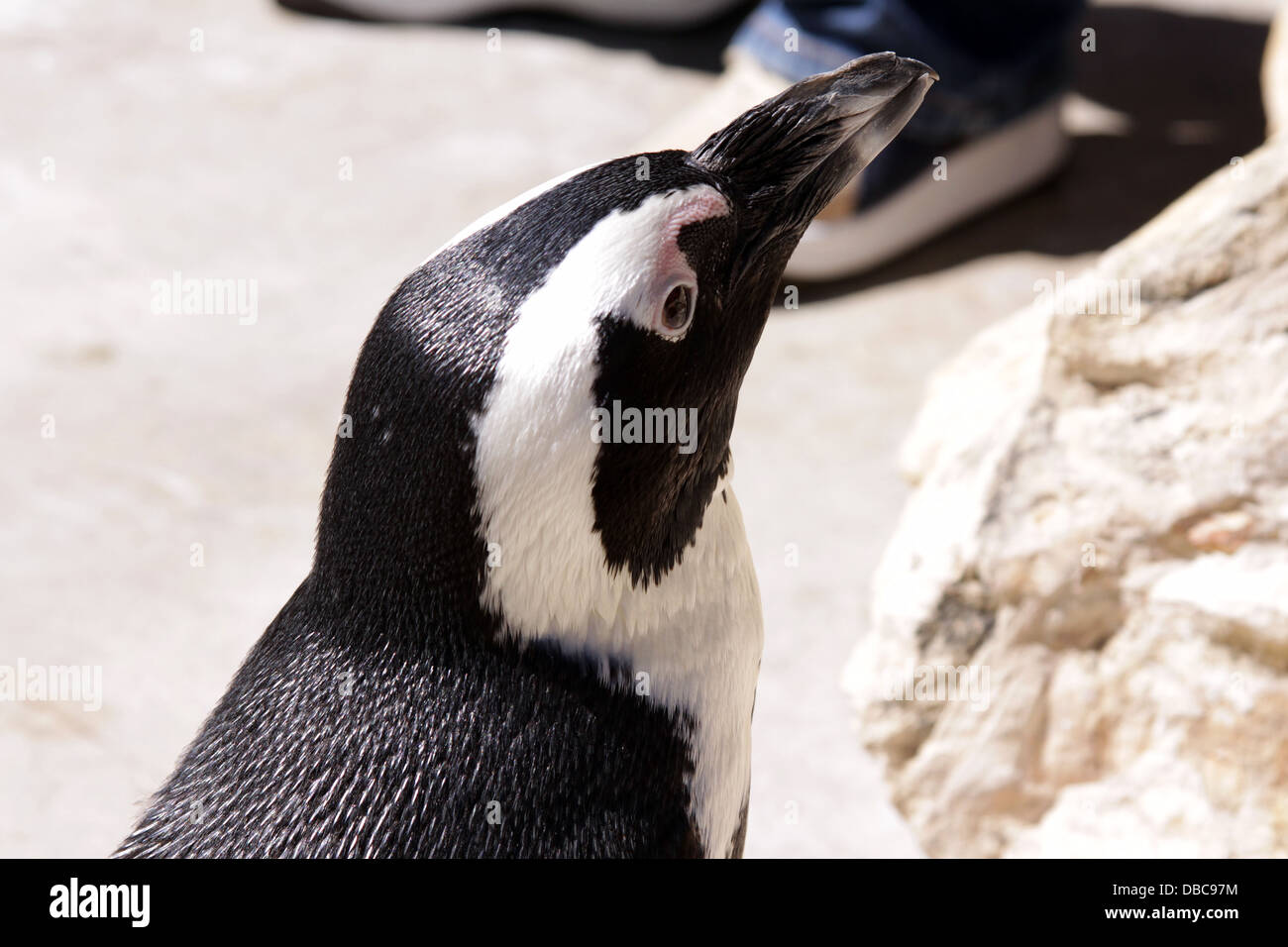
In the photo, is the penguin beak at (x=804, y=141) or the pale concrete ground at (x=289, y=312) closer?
the penguin beak at (x=804, y=141)

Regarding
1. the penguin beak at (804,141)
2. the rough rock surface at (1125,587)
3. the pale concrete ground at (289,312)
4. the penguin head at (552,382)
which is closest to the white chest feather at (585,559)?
the penguin head at (552,382)

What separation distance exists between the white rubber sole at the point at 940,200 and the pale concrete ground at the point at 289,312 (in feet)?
0.19

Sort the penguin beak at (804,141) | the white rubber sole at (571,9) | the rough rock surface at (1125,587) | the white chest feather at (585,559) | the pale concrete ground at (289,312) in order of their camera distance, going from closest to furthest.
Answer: the white chest feather at (585,559)
the penguin beak at (804,141)
the rough rock surface at (1125,587)
the pale concrete ground at (289,312)
the white rubber sole at (571,9)

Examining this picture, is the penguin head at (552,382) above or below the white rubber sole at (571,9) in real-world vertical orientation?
below

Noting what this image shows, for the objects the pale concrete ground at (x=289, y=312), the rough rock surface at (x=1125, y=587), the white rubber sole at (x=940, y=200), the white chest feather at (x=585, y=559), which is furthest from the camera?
the white rubber sole at (x=940, y=200)

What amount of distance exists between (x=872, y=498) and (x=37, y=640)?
1.44 meters

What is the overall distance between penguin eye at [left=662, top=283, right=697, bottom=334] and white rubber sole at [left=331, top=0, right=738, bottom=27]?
132 inches

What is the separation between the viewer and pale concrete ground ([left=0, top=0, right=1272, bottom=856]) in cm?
214

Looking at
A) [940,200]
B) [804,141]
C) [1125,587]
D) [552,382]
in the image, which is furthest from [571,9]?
[552,382]

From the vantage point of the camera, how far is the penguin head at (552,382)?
39.1 inches

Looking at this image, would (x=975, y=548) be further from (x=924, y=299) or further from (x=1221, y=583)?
(x=924, y=299)

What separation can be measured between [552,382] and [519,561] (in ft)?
0.45

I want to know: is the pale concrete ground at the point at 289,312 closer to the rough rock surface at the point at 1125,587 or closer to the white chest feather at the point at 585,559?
the rough rock surface at the point at 1125,587

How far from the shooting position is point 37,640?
224 centimetres
